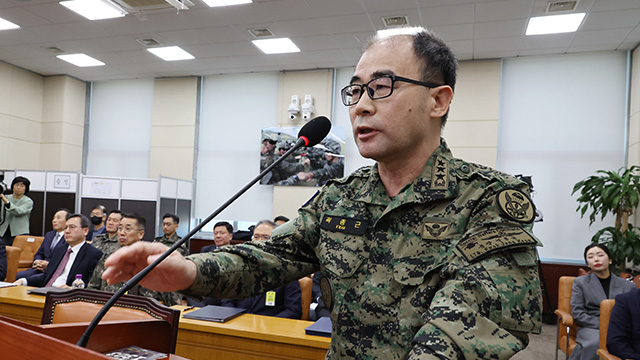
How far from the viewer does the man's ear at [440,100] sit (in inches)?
39.9

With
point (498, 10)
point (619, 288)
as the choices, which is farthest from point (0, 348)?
point (498, 10)

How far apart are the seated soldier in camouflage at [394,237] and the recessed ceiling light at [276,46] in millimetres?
5578

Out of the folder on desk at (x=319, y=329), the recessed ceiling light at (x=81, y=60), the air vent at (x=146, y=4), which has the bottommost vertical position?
the folder on desk at (x=319, y=329)

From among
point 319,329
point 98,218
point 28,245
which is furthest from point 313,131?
point 98,218

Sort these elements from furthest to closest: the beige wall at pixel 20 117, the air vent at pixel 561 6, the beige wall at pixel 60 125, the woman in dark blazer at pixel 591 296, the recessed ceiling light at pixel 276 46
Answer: the beige wall at pixel 60 125, the beige wall at pixel 20 117, the recessed ceiling light at pixel 276 46, the air vent at pixel 561 6, the woman in dark blazer at pixel 591 296

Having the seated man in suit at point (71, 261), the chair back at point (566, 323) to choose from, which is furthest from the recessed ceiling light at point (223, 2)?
the chair back at point (566, 323)

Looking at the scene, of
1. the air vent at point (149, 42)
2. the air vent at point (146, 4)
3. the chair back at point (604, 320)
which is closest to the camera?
the chair back at point (604, 320)

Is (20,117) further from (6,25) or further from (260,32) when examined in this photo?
(260,32)

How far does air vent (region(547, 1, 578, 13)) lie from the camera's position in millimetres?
4879

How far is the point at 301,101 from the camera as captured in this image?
7430mm

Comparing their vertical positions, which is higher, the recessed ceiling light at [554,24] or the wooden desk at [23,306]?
the recessed ceiling light at [554,24]

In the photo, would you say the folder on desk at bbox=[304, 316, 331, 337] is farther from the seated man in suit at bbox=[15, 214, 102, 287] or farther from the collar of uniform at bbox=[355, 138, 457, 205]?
the seated man in suit at bbox=[15, 214, 102, 287]

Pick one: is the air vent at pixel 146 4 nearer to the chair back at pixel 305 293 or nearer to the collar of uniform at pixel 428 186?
the chair back at pixel 305 293

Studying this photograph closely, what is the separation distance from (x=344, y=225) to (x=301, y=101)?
656cm
